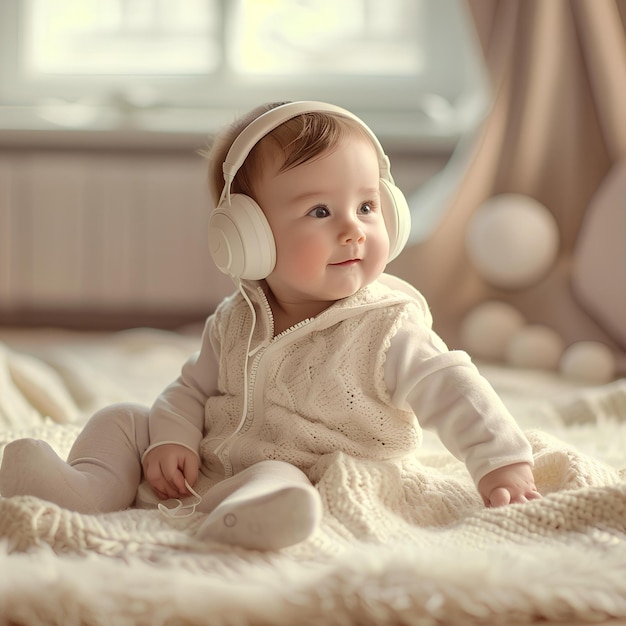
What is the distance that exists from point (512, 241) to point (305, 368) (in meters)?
1.46

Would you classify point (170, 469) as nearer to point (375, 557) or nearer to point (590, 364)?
point (375, 557)

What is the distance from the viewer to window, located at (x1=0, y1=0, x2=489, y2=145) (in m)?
3.19

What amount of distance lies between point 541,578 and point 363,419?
0.30 meters

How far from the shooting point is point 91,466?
1089 mm

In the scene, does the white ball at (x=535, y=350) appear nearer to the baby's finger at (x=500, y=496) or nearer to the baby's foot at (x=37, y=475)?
the baby's finger at (x=500, y=496)

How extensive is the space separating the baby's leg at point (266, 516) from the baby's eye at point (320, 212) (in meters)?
0.31

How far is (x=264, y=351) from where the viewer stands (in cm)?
112

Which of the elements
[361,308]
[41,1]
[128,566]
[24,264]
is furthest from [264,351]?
[41,1]

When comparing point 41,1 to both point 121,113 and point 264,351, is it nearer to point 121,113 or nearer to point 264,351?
point 121,113

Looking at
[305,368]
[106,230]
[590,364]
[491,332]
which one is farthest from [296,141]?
[106,230]

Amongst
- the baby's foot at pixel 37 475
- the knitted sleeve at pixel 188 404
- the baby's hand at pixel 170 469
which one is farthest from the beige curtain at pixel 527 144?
the baby's foot at pixel 37 475

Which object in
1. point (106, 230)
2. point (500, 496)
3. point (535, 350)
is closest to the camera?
point (500, 496)

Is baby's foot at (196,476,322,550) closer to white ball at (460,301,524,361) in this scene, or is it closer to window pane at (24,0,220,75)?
white ball at (460,301,524,361)

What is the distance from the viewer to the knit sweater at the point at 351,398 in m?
1.02
